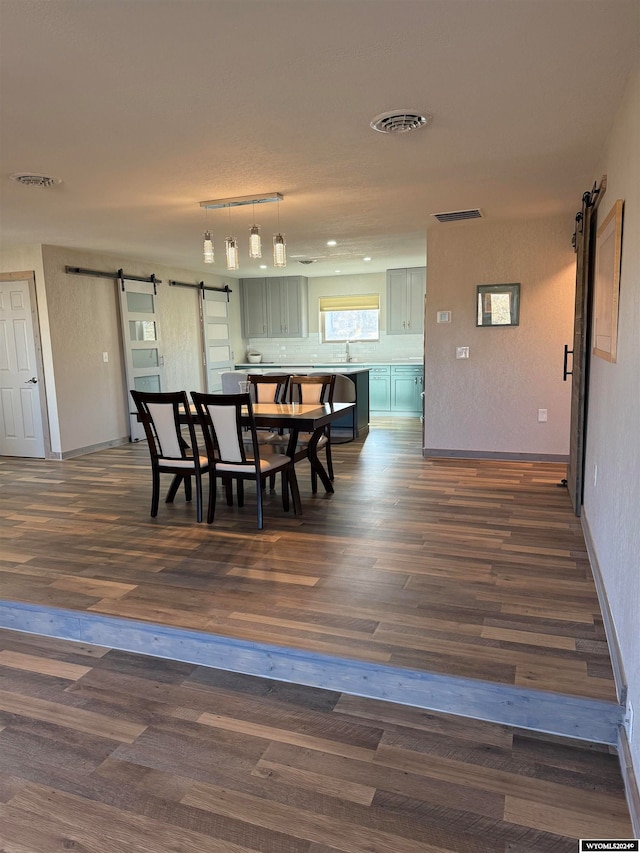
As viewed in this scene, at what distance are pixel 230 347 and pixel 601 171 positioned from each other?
688 cm

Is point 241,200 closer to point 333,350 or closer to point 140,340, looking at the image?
point 140,340

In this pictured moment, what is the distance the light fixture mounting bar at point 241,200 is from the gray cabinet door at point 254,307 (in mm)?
5192

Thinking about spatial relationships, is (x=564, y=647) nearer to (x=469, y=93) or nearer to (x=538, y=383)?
(x=469, y=93)

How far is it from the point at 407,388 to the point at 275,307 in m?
2.73

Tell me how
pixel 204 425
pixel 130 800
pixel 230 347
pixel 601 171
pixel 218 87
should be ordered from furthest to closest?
pixel 230 347 → pixel 204 425 → pixel 601 171 → pixel 218 87 → pixel 130 800

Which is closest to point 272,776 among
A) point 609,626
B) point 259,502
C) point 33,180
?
point 609,626

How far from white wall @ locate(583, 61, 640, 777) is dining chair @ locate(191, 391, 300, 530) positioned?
2.03m

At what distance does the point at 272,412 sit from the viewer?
4.29 meters

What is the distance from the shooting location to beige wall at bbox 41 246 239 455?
6.19 m

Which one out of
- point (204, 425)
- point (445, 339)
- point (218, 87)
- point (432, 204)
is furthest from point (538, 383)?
point (218, 87)

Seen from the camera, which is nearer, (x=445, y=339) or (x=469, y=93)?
(x=469, y=93)

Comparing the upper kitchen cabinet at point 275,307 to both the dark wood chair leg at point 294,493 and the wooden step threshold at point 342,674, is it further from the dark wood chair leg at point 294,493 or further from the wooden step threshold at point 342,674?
the wooden step threshold at point 342,674

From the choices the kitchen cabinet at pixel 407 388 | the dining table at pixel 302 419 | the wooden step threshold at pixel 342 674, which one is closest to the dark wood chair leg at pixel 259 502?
the dining table at pixel 302 419

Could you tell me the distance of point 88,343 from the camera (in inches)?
260
